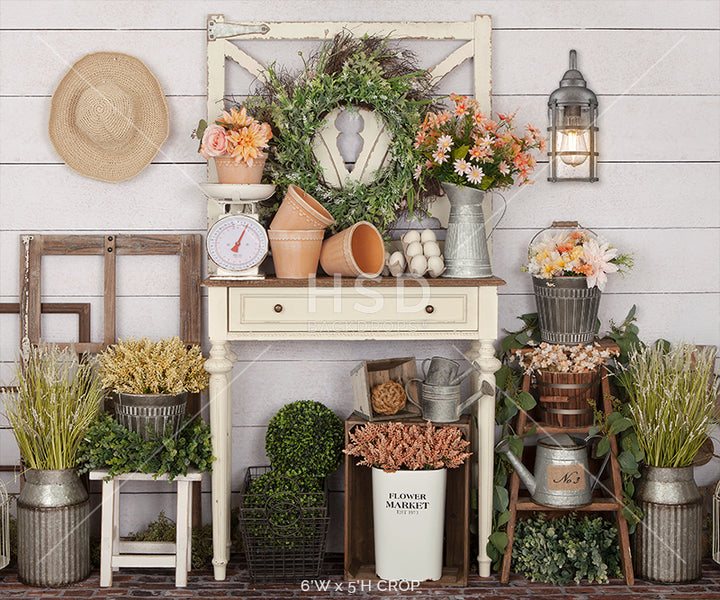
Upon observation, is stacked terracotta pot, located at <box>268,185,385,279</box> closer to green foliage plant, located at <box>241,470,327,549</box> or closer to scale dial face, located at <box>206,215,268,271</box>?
scale dial face, located at <box>206,215,268,271</box>

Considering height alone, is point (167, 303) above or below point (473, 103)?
below

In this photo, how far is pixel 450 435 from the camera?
2799mm

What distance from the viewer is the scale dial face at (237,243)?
110 inches

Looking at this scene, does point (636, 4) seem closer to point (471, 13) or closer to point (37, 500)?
point (471, 13)

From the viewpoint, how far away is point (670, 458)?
2859 millimetres

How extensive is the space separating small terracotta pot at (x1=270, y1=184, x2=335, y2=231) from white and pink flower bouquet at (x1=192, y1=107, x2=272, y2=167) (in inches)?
7.3

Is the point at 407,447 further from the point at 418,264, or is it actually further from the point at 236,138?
the point at 236,138

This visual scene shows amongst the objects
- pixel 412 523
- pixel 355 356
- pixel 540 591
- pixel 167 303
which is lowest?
pixel 540 591

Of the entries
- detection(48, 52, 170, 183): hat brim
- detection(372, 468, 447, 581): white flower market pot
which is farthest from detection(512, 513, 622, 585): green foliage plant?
detection(48, 52, 170, 183): hat brim

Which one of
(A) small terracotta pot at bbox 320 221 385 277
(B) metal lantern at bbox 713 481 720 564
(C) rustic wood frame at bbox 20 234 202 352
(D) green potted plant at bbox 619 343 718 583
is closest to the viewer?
(A) small terracotta pot at bbox 320 221 385 277

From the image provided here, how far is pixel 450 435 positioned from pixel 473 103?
1.19m

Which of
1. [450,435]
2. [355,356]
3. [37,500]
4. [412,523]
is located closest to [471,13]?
[355,356]

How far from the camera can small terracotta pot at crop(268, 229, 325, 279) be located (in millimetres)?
2768

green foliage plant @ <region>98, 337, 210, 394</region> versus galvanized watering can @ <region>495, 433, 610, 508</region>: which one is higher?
green foliage plant @ <region>98, 337, 210, 394</region>
